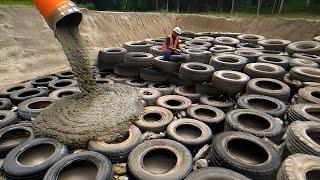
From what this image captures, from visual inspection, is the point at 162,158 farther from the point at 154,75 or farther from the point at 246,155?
the point at 154,75

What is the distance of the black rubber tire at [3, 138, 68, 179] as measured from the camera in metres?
4.97

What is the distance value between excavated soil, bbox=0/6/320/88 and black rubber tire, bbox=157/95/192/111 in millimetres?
7323

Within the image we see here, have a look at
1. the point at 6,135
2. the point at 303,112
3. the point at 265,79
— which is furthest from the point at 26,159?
the point at 265,79

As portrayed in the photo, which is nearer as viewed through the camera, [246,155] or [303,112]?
[246,155]

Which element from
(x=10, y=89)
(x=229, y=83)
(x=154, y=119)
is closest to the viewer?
(x=154, y=119)

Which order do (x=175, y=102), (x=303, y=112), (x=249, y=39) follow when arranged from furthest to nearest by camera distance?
(x=249, y=39) → (x=175, y=102) → (x=303, y=112)

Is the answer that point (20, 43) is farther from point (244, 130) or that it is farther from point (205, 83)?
point (244, 130)

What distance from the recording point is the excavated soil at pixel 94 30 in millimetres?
12727

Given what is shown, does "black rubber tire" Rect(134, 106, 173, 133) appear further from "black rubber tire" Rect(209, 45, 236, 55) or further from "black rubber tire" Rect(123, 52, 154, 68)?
"black rubber tire" Rect(209, 45, 236, 55)

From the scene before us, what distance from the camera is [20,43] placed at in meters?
13.3

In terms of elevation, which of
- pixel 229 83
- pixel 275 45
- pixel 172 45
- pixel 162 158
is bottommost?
pixel 162 158

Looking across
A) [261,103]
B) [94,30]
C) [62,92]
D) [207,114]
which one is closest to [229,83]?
[261,103]

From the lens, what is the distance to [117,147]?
562 cm

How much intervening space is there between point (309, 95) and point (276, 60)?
11.4ft
